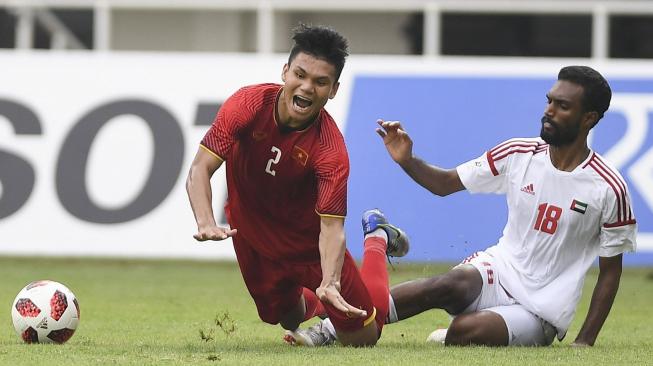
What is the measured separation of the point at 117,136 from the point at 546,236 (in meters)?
7.51

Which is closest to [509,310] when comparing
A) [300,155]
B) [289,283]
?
[289,283]

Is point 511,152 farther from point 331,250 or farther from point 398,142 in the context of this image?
point 331,250

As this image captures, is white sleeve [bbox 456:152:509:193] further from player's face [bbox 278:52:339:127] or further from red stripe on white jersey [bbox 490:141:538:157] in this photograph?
player's face [bbox 278:52:339:127]

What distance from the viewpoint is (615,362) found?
7.99 m

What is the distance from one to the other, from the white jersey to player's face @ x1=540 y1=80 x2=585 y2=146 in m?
0.22

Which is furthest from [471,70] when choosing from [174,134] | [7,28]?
[7,28]

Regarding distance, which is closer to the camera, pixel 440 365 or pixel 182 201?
pixel 440 365

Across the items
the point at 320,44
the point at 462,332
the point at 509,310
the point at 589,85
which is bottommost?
the point at 462,332

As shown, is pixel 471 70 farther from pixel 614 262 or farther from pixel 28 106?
pixel 614 262

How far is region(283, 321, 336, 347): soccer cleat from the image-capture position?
352 inches

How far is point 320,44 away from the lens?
26.6 feet

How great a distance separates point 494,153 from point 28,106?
7694mm

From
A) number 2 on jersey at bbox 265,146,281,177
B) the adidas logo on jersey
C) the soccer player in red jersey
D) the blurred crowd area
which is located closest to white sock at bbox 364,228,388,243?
the soccer player in red jersey

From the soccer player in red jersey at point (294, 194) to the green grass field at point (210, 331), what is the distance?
292mm
